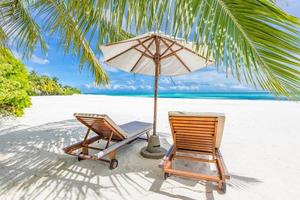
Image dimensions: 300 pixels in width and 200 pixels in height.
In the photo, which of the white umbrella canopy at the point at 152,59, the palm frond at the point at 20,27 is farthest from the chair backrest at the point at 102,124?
the palm frond at the point at 20,27

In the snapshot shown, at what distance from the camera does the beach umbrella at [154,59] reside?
3.39 meters

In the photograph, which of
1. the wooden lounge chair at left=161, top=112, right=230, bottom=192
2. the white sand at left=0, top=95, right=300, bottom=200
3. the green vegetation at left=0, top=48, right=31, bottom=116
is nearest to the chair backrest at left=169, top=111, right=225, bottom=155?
the wooden lounge chair at left=161, top=112, right=230, bottom=192

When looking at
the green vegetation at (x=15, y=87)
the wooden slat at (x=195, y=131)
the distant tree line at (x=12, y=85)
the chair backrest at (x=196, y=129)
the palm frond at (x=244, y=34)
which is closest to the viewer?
the palm frond at (x=244, y=34)

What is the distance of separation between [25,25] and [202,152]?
3.95 meters

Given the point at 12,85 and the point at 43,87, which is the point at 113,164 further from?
the point at 43,87

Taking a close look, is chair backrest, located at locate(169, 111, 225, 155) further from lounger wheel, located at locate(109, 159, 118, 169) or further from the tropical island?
lounger wheel, located at locate(109, 159, 118, 169)

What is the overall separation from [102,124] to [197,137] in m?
1.56

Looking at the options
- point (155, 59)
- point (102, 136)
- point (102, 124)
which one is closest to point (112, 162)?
point (102, 124)

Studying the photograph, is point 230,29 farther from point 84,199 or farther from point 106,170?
point 106,170

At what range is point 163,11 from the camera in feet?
3.30

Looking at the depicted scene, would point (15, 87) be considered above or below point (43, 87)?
below

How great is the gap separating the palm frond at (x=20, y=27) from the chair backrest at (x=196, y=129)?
3069 mm

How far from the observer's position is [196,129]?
2703mm

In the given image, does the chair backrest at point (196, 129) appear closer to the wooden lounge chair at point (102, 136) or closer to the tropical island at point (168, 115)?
the tropical island at point (168, 115)
